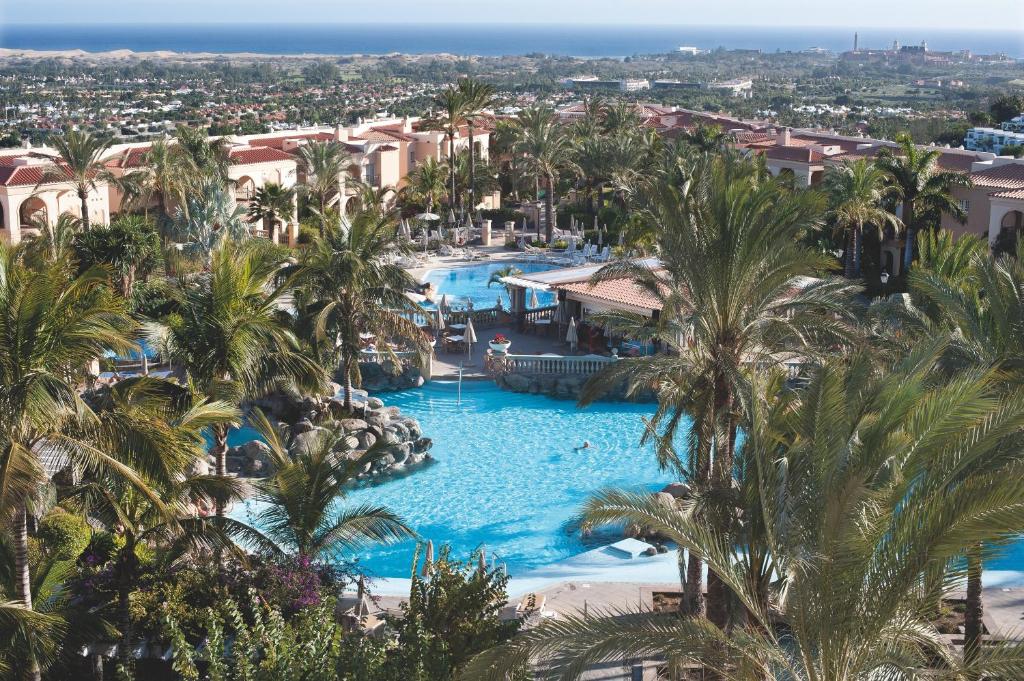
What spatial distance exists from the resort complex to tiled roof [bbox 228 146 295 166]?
52.0 feet

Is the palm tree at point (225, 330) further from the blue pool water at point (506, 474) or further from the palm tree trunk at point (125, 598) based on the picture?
the palm tree trunk at point (125, 598)

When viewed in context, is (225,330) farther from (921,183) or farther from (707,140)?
(707,140)

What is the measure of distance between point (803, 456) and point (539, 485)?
11773 millimetres

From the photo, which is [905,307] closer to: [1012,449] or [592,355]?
[1012,449]

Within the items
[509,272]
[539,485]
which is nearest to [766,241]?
[539,485]

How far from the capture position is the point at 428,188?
46625mm

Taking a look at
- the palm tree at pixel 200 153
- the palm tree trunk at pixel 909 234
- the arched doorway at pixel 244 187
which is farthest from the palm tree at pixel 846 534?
the arched doorway at pixel 244 187

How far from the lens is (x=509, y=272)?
3509cm

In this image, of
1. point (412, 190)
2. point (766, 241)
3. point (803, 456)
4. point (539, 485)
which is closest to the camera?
point (803, 456)

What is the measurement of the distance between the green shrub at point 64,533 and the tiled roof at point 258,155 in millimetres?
30429

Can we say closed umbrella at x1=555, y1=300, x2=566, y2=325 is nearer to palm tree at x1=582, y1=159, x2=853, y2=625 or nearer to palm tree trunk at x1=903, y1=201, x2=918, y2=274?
palm tree trunk at x1=903, y1=201, x2=918, y2=274

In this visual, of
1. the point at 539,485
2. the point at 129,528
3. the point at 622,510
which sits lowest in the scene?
the point at 539,485

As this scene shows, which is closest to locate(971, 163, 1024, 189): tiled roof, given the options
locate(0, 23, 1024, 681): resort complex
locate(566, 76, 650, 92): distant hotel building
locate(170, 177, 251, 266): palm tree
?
locate(0, 23, 1024, 681): resort complex

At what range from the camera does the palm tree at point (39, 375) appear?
8.79 metres
